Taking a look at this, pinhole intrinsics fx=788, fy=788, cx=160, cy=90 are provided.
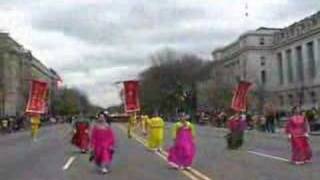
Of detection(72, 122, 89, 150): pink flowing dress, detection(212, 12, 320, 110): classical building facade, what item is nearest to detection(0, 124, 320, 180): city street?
detection(72, 122, 89, 150): pink flowing dress

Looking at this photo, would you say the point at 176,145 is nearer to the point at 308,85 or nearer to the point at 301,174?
the point at 301,174

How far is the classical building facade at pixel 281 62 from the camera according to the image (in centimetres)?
13275

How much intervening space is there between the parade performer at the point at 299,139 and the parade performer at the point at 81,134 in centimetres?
1013

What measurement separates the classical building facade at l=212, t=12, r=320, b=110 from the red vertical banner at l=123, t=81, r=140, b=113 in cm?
7632

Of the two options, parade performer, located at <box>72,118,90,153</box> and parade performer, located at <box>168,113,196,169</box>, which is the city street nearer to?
parade performer, located at <box>168,113,196,169</box>

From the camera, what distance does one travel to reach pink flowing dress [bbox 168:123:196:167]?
21.2 meters

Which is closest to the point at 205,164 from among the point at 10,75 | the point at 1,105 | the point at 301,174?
the point at 301,174

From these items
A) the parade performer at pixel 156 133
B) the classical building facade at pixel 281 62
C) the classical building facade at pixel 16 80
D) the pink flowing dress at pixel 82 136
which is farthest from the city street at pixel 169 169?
the classical building facade at pixel 16 80

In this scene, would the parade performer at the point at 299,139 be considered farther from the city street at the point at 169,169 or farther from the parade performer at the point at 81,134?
the parade performer at the point at 81,134

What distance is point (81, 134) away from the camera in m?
30.7

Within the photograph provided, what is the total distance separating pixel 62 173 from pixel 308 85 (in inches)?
4519

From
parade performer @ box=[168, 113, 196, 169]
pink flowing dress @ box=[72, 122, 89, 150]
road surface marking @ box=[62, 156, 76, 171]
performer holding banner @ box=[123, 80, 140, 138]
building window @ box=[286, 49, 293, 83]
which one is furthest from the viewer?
building window @ box=[286, 49, 293, 83]

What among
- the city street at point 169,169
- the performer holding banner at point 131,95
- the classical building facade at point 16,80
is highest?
the classical building facade at point 16,80

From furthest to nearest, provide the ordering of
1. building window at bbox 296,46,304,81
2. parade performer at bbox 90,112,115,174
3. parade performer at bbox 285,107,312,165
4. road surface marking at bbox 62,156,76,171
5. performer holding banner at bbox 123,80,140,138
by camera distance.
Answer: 1. building window at bbox 296,46,304,81
2. performer holding banner at bbox 123,80,140,138
3. road surface marking at bbox 62,156,76,171
4. parade performer at bbox 285,107,312,165
5. parade performer at bbox 90,112,115,174
